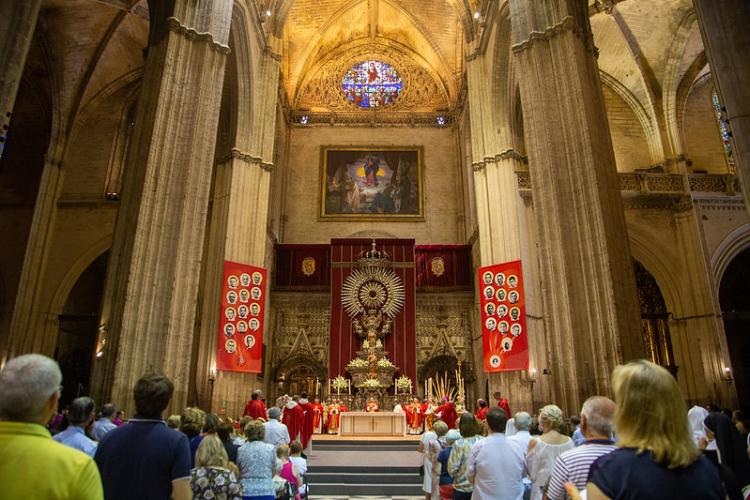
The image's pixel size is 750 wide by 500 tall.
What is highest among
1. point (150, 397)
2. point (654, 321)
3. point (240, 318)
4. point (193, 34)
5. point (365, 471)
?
point (193, 34)

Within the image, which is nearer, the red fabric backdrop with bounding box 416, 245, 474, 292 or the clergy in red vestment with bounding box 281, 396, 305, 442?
the clergy in red vestment with bounding box 281, 396, 305, 442

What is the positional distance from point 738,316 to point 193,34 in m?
18.0

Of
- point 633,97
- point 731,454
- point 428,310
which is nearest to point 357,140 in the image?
point 428,310

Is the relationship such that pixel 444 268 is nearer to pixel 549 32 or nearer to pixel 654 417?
pixel 549 32

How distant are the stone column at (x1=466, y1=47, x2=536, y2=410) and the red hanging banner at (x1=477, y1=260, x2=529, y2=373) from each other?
1460 mm

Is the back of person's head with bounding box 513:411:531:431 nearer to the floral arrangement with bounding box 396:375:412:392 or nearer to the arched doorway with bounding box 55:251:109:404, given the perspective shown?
the floral arrangement with bounding box 396:375:412:392

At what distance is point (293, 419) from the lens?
32.1ft

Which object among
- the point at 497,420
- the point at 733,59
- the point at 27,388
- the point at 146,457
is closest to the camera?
the point at 27,388

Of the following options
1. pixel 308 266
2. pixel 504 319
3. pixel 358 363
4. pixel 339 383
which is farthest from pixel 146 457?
pixel 308 266

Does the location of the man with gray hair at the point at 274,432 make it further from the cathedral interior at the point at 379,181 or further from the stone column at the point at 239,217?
the stone column at the point at 239,217

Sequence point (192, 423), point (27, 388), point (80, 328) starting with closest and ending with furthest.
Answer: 1. point (27, 388)
2. point (192, 423)
3. point (80, 328)

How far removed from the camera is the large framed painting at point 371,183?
21.1m

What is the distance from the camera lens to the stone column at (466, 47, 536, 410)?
14.6 metres

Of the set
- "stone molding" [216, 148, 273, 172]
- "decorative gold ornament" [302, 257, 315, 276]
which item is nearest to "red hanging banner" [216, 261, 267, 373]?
"stone molding" [216, 148, 273, 172]
